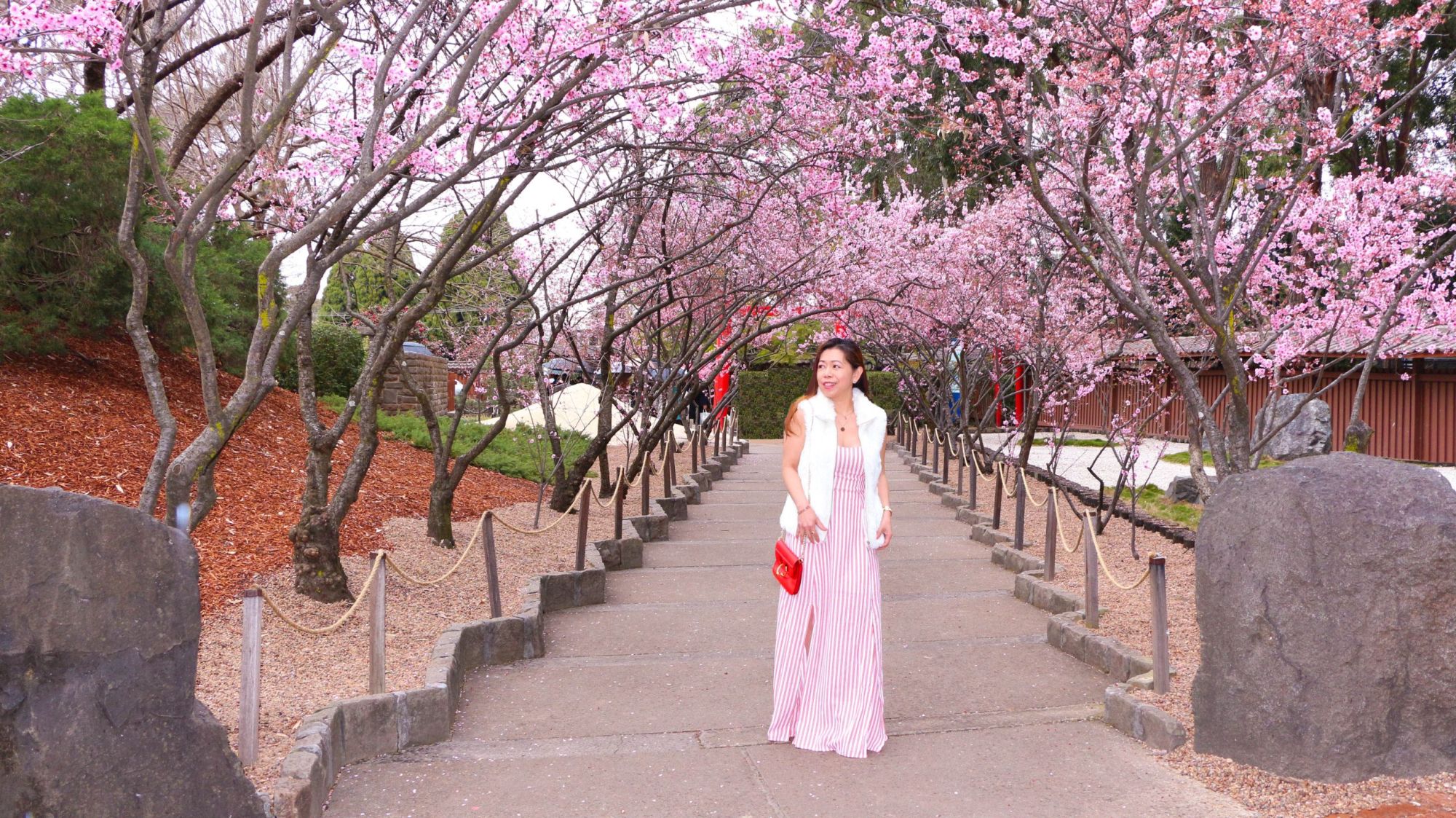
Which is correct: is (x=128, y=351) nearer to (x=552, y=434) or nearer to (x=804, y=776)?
(x=552, y=434)

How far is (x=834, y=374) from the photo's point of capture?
15.9 feet

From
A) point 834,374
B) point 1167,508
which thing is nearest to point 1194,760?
point 834,374

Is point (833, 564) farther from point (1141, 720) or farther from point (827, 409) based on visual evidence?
point (1141, 720)

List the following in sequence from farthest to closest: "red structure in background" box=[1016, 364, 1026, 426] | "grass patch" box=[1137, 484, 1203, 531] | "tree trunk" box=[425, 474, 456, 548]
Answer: "red structure in background" box=[1016, 364, 1026, 426] < "grass patch" box=[1137, 484, 1203, 531] < "tree trunk" box=[425, 474, 456, 548]

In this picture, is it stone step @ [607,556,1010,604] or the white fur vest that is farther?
stone step @ [607,556,1010,604]

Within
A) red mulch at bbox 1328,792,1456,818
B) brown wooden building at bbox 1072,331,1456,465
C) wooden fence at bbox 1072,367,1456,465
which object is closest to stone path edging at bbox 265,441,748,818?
red mulch at bbox 1328,792,1456,818

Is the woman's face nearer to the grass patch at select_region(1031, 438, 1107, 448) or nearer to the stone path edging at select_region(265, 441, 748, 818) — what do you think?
the stone path edging at select_region(265, 441, 748, 818)

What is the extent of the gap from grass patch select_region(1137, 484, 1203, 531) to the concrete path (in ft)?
15.7

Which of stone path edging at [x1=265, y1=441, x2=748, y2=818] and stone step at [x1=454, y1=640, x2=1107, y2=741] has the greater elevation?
stone path edging at [x1=265, y1=441, x2=748, y2=818]

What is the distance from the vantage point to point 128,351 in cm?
1066

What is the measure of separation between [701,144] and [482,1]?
91.5 inches

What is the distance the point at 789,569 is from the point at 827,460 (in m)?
0.54

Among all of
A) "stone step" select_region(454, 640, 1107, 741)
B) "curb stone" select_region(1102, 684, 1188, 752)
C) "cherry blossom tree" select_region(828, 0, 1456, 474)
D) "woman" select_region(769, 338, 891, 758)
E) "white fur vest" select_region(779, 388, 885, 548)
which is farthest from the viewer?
"cherry blossom tree" select_region(828, 0, 1456, 474)

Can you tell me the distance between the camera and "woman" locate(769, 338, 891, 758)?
15.4 ft
